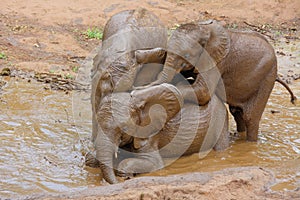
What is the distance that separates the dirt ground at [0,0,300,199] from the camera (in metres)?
Result: 4.04

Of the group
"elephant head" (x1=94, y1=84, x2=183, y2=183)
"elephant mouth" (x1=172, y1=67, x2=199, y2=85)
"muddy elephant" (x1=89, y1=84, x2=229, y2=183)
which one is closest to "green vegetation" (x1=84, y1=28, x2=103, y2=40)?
"elephant mouth" (x1=172, y1=67, x2=199, y2=85)

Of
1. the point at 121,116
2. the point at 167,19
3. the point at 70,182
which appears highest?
the point at 121,116

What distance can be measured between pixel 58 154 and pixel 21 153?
0.39m

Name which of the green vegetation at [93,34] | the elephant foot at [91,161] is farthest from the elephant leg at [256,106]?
the green vegetation at [93,34]

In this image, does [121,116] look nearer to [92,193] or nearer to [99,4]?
[92,193]

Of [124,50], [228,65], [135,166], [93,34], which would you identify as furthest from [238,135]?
[93,34]

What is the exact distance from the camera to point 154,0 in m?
14.8

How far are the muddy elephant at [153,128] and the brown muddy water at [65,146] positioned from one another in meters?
0.17

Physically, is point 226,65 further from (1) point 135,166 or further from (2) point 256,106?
(1) point 135,166

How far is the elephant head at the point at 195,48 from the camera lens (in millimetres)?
5660

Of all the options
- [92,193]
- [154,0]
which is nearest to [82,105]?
[92,193]

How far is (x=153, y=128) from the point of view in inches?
221

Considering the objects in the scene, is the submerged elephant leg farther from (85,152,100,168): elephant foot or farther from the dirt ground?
the dirt ground

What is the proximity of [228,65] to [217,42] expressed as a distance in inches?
14.4
